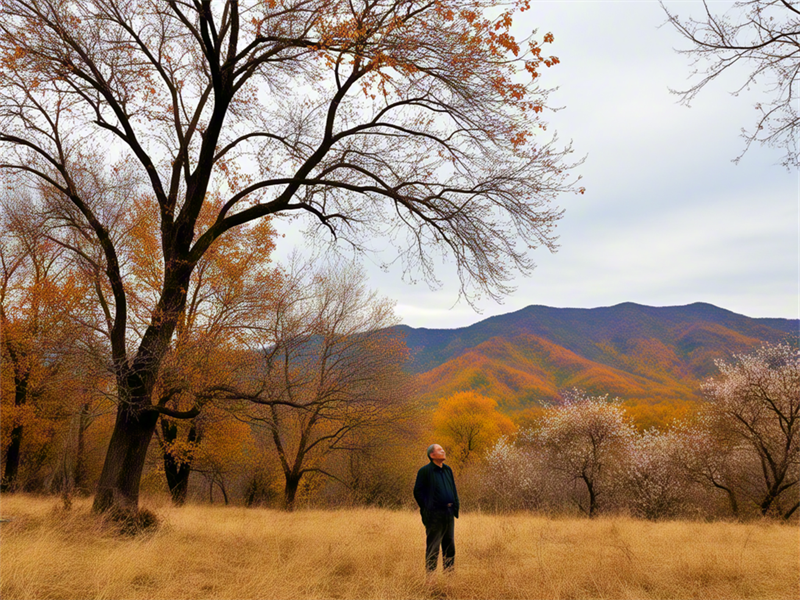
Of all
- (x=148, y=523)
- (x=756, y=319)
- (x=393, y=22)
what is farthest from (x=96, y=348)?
(x=756, y=319)

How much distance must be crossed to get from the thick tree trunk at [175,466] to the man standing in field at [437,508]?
12.9 metres

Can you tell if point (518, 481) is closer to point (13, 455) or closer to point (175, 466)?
point (175, 466)

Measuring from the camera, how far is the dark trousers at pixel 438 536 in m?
5.66

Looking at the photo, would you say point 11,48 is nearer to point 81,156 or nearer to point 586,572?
point 81,156

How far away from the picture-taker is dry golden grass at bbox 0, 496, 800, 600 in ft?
15.8

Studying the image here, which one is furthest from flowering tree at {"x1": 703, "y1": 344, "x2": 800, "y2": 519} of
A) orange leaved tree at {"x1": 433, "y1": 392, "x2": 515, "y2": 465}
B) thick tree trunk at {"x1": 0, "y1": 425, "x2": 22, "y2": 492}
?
orange leaved tree at {"x1": 433, "y1": 392, "x2": 515, "y2": 465}

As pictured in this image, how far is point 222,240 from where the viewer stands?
45.0 feet

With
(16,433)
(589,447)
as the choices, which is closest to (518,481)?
(589,447)

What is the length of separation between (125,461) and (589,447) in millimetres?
21734

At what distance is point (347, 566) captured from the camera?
6215 millimetres

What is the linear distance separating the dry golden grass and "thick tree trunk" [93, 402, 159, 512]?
0.39 meters

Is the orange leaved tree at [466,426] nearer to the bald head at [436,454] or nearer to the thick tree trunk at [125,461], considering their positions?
the thick tree trunk at [125,461]

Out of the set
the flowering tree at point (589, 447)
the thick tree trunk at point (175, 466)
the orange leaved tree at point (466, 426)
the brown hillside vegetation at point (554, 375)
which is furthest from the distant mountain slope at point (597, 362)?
the thick tree trunk at point (175, 466)

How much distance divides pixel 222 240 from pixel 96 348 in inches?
250
